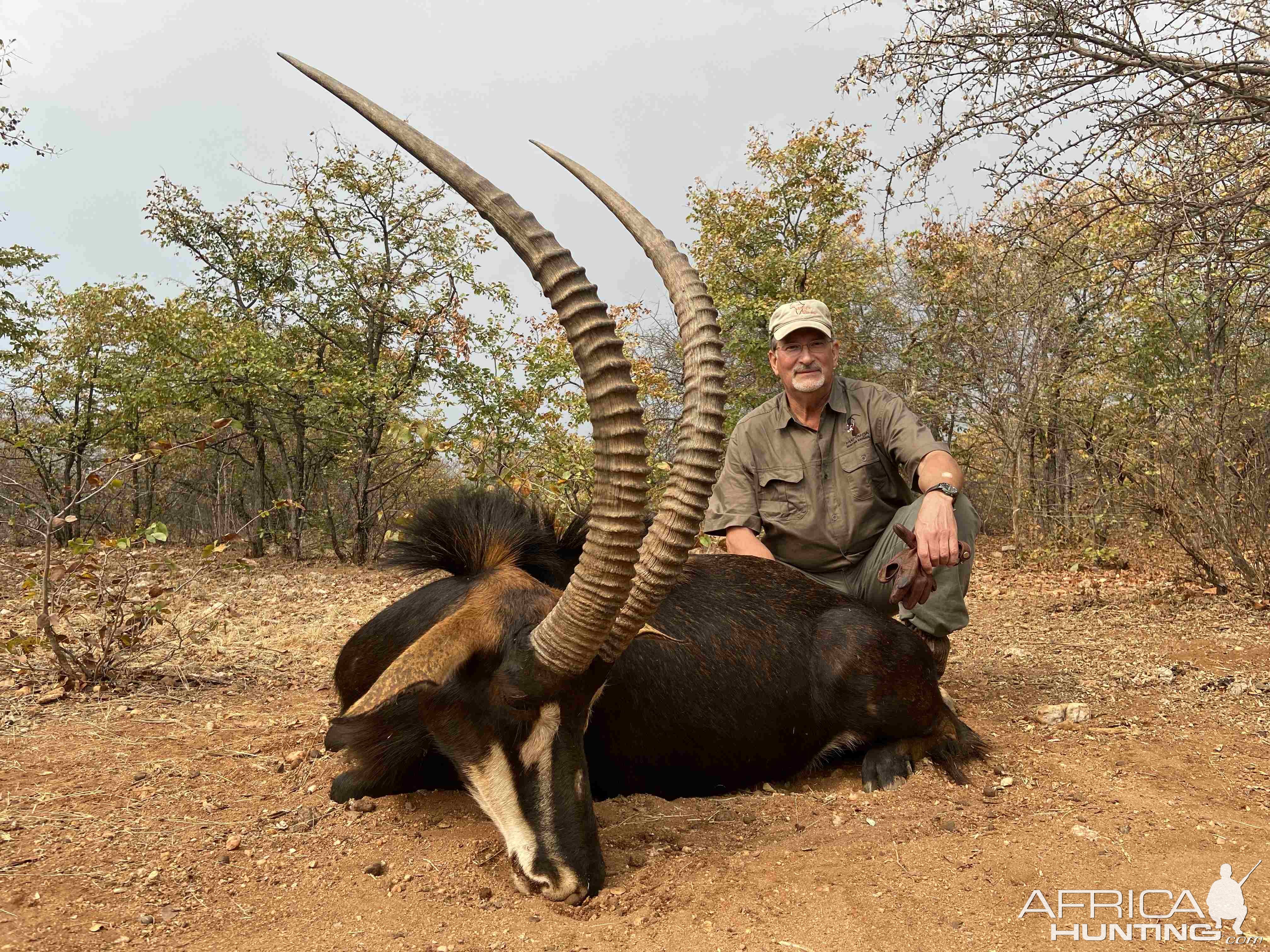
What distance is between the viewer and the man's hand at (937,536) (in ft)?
14.4

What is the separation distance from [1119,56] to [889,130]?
160 cm

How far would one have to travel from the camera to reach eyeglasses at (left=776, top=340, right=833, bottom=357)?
561 cm

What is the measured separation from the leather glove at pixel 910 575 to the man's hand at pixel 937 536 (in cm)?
4

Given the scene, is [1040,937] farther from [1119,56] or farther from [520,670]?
[1119,56]

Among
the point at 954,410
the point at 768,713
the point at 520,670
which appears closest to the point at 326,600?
the point at 768,713

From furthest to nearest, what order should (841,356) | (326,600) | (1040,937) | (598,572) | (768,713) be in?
(841,356)
(326,600)
(768,713)
(598,572)
(1040,937)

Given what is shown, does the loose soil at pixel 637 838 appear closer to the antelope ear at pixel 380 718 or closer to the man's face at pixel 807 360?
the antelope ear at pixel 380 718

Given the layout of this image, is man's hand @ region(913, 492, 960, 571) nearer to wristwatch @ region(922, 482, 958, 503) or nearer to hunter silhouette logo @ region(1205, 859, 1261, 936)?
wristwatch @ region(922, 482, 958, 503)

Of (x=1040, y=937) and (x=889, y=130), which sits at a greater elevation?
(x=889, y=130)

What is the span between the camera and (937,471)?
16.2 feet

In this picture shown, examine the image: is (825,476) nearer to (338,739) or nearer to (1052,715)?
(1052,715)

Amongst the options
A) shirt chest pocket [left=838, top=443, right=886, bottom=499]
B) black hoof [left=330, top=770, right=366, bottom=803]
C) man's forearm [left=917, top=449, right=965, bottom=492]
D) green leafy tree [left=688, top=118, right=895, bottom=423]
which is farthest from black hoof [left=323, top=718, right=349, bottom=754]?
green leafy tree [left=688, top=118, right=895, bottom=423]

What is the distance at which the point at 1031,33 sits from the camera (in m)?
6.11

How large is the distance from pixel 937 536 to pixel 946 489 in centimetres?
38
